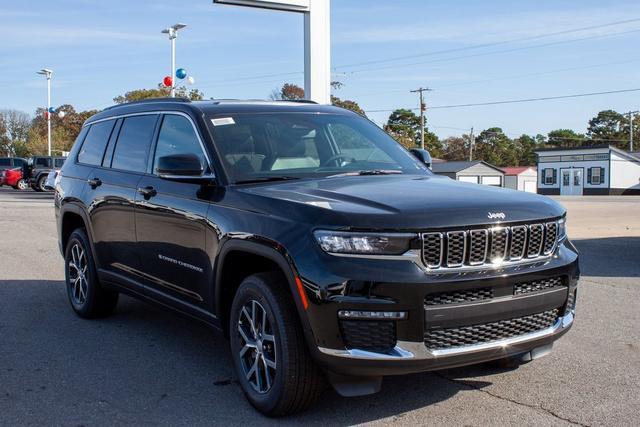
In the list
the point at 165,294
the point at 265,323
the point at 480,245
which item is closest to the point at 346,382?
the point at 265,323

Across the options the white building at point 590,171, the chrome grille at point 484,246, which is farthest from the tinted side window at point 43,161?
the white building at point 590,171

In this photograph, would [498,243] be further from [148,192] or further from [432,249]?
[148,192]

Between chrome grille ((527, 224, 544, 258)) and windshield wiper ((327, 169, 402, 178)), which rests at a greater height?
windshield wiper ((327, 169, 402, 178))

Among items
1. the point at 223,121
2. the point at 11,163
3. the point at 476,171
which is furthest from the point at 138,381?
the point at 476,171

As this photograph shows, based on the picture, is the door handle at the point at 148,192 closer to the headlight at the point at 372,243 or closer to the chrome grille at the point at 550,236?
the headlight at the point at 372,243

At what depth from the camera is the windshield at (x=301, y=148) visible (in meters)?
4.78

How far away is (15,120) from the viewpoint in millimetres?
116625

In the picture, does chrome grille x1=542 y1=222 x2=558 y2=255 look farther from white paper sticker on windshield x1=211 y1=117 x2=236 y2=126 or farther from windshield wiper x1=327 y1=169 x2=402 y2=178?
white paper sticker on windshield x1=211 y1=117 x2=236 y2=126

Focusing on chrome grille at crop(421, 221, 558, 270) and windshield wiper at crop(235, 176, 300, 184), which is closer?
chrome grille at crop(421, 221, 558, 270)

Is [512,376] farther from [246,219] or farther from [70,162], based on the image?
[70,162]

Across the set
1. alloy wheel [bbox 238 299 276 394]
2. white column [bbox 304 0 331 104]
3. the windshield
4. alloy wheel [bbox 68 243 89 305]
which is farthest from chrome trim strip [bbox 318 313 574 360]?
white column [bbox 304 0 331 104]

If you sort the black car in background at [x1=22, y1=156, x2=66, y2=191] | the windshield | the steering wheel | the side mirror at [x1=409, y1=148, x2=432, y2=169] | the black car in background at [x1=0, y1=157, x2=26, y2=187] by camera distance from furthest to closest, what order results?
the black car in background at [x1=0, y1=157, x2=26, y2=187] → the black car in background at [x1=22, y1=156, x2=66, y2=191] → the side mirror at [x1=409, y1=148, x2=432, y2=169] → the steering wheel → the windshield

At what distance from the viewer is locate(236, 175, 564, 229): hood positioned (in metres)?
3.62

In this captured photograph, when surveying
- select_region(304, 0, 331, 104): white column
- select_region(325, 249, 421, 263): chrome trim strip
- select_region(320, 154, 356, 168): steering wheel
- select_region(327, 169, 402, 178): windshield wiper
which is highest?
select_region(304, 0, 331, 104): white column
